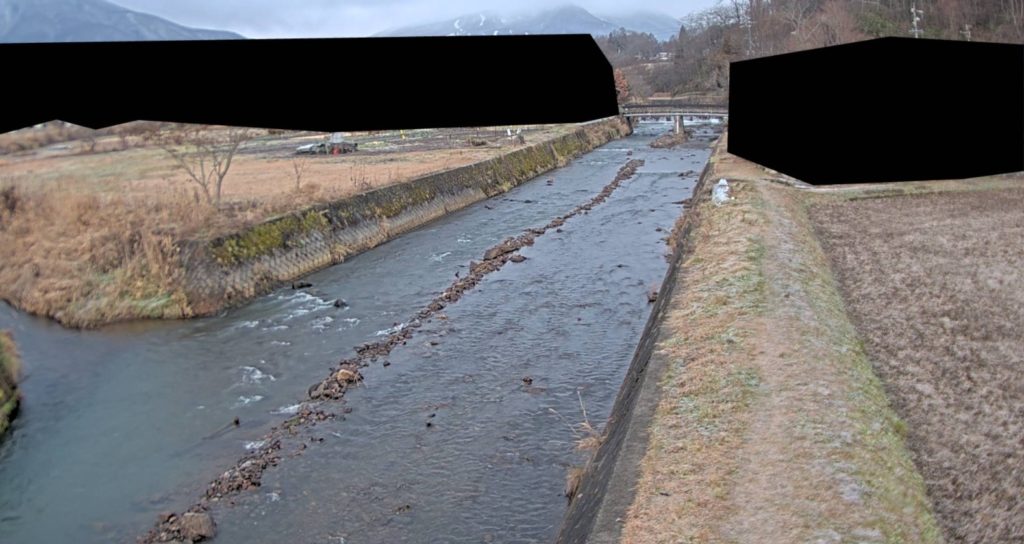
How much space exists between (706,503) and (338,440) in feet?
22.1

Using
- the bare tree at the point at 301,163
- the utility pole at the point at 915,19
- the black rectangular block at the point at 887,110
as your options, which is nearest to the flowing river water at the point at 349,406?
the utility pole at the point at 915,19

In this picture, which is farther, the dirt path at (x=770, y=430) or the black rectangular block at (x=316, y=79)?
the dirt path at (x=770, y=430)

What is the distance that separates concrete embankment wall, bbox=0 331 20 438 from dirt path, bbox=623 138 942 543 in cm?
1156

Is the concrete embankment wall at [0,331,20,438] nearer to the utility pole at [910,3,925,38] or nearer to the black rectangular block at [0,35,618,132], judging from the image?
the black rectangular block at [0,35,618,132]

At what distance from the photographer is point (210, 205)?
23672mm

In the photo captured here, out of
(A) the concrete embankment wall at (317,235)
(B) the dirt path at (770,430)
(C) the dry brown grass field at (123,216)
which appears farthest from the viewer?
(A) the concrete embankment wall at (317,235)

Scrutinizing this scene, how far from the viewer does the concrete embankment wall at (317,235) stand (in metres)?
19.7

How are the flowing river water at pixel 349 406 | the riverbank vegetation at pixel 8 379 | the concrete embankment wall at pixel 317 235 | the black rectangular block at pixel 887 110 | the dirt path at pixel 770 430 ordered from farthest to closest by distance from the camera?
the concrete embankment wall at pixel 317 235, the riverbank vegetation at pixel 8 379, the flowing river water at pixel 349 406, the dirt path at pixel 770 430, the black rectangular block at pixel 887 110

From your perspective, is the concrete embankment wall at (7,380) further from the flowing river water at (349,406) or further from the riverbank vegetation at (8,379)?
the flowing river water at (349,406)

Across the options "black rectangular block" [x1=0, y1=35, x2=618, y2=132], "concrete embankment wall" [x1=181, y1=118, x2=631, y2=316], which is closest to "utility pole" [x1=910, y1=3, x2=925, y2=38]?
"concrete embankment wall" [x1=181, y1=118, x2=631, y2=316]

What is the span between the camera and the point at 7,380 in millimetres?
14133

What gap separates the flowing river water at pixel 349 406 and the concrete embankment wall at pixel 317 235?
88 cm

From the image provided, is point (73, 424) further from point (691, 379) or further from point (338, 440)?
point (691, 379)

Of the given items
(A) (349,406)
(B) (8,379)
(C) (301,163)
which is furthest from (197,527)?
(C) (301,163)
